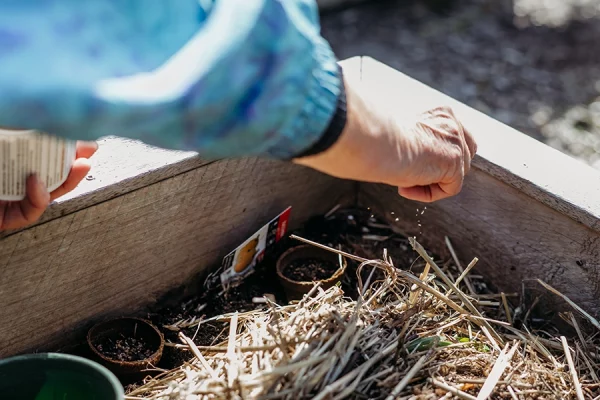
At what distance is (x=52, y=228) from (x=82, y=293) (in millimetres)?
243

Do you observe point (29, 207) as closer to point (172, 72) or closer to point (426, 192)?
point (172, 72)

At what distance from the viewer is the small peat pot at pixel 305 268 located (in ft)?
7.48

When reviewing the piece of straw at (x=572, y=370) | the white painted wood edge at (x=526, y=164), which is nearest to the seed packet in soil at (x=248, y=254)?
the white painted wood edge at (x=526, y=164)

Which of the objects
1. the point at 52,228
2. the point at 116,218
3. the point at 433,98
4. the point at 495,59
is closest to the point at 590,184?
the point at 433,98

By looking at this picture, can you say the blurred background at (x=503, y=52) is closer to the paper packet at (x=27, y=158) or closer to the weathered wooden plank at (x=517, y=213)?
the weathered wooden plank at (x=517, y=213)

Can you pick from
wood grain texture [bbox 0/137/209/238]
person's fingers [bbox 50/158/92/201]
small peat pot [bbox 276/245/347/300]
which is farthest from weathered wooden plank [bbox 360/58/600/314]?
person's fingers [bbox 50/158/92/201]

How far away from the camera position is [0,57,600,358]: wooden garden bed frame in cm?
193

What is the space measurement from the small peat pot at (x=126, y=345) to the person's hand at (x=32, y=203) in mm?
433

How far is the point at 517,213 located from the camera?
221 centimetres

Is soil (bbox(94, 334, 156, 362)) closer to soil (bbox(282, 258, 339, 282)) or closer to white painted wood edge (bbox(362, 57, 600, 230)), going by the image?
soil (bbox(282, 258, 339, 282))

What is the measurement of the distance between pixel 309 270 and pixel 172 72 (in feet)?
4.62

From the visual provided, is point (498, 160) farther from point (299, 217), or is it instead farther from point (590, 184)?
point (299, 217)

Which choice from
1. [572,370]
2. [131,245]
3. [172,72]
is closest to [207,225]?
[131,245]

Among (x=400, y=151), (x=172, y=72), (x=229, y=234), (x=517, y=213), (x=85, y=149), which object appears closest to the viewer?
(x=172, y=72)
